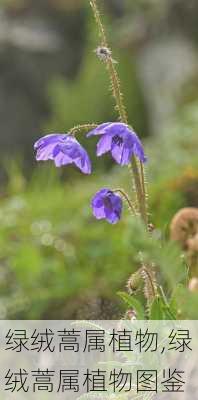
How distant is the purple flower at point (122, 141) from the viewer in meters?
1.67

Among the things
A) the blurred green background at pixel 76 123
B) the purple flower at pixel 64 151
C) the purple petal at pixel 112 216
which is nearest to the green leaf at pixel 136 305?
the purple petal at pixel 112 216

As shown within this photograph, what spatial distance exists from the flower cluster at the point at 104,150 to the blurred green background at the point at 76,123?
63 cm

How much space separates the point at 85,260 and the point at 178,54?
4.95m

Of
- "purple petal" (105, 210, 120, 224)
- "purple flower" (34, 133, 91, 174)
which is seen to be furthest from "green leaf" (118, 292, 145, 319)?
"purple flower" (34, 133, 91, 174)

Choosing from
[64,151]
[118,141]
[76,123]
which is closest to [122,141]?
[118,141]

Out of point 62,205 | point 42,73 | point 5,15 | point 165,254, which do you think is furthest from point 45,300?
point 5,15

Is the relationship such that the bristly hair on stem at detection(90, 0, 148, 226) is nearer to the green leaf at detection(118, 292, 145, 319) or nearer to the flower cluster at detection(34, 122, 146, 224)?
the flower cluster at detection(34, 122, 146, 224)

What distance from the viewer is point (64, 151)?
67.9 inches

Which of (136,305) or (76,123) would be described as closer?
(136,305)

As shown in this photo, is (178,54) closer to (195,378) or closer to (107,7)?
(107,7)

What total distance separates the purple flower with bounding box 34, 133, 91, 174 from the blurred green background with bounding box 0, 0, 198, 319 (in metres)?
0.69

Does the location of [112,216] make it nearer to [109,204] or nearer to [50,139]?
[109,204]

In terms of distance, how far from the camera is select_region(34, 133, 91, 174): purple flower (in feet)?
5.66

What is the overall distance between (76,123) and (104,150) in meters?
6.48
